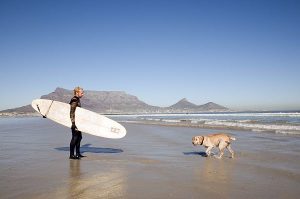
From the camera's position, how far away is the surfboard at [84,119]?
9945 mm

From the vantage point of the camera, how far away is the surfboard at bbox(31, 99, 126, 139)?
9.95 meters

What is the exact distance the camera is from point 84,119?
10.0 m

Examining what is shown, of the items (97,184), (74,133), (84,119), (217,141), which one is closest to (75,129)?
(74,133)

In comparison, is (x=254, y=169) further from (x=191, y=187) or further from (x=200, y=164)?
(x=191, y=187)

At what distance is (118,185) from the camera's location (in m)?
5.25

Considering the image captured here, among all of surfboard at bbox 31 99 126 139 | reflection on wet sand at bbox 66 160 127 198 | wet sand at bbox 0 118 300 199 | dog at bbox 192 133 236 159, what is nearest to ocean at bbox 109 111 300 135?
dog at bbox 192 133 236 159

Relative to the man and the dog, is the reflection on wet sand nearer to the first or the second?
the man

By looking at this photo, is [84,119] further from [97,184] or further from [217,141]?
[97,184]

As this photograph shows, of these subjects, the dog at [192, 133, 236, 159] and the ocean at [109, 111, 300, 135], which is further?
the ocean at [109, 111, 300, 135]

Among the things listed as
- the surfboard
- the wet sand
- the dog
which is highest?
the surfboard

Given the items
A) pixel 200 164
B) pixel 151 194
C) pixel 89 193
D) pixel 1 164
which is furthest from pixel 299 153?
pixel 1 164

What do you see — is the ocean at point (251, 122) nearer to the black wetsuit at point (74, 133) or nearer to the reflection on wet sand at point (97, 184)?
the black wetsuit at point (74, 133)

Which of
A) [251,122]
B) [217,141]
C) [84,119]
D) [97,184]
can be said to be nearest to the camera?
[97,184]

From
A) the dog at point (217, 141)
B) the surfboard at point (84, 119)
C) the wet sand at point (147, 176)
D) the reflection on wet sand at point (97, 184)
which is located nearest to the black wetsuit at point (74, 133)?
the wet sand at point (147, 176)
